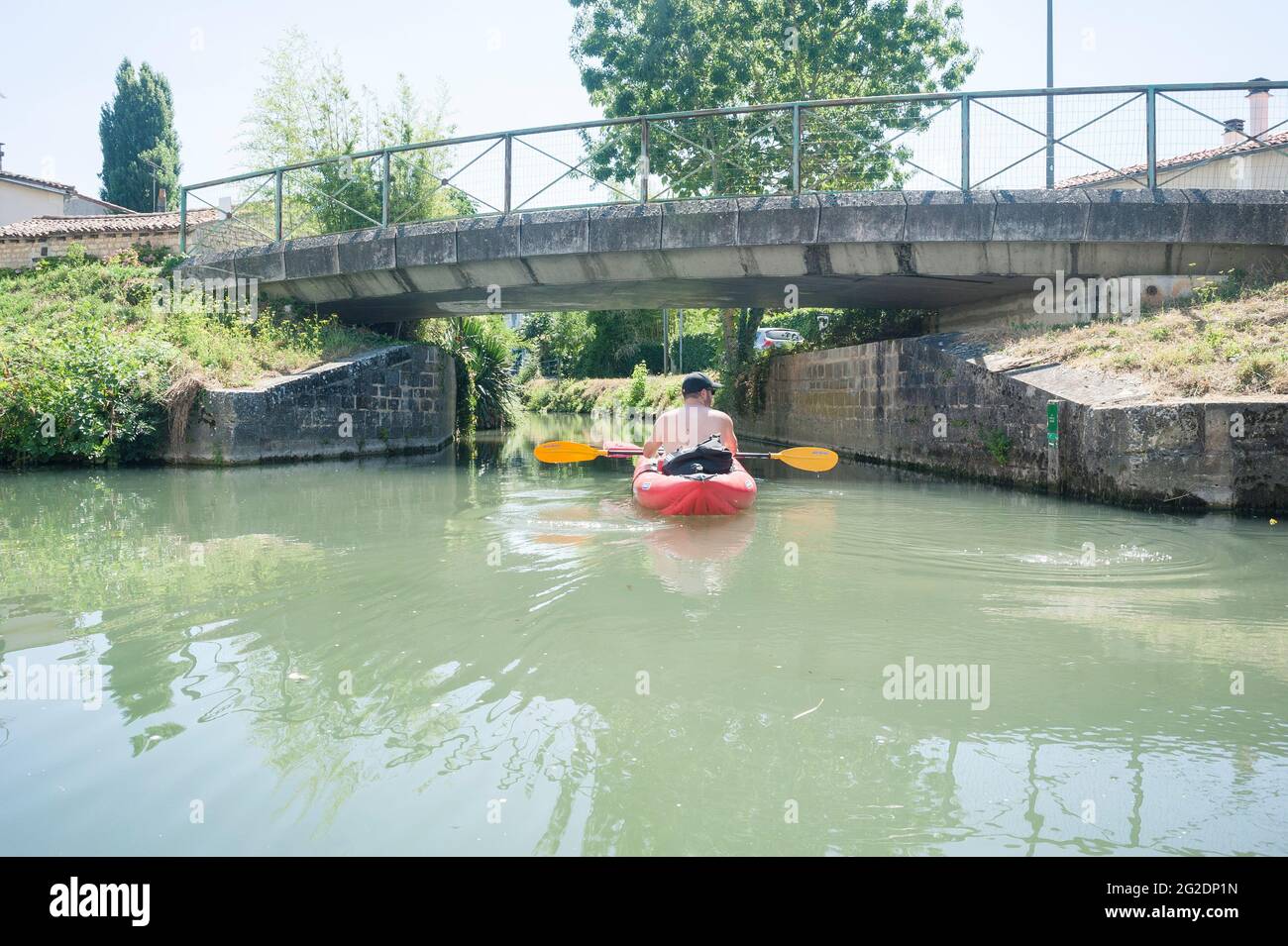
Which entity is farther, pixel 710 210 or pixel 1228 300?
pixel 710 210

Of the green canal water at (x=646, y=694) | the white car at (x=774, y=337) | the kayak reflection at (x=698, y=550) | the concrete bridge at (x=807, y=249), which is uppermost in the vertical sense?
the white car at (x=774, y=337)

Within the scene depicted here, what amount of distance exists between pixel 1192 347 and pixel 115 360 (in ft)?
43.0

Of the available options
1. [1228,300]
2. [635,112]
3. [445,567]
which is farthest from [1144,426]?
[635,112]

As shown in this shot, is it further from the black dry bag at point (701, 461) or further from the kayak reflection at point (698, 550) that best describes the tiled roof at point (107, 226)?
the kayak reflection at point (698, 550)

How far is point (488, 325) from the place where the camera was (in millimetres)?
24031

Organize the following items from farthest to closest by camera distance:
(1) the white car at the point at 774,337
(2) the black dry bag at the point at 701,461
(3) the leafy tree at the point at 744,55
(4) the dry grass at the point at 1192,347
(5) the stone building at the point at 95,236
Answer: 1. (1) the white car at the point at 774,337
2. (5) the stone building at the point at 95,236
3. (3) the leafy tree at the point at 744,55
4. (4) the dry grass at the point at 1192,347
5. (2) the black dry bag at the point at 701,461

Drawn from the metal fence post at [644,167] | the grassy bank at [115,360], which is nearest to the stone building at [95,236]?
the grassy bank at [115,360]

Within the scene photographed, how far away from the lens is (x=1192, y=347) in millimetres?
9062

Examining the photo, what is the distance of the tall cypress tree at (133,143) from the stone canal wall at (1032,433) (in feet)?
118

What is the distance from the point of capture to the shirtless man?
27.0 ft

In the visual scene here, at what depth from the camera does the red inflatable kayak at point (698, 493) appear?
7.77 m

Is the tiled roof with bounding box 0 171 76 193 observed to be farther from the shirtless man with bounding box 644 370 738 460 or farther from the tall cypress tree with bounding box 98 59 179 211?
the shirtless man with bounding box 644 370 738 460

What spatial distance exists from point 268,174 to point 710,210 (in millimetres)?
8097
